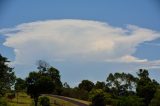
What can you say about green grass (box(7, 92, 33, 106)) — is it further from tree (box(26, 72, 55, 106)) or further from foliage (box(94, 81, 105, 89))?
foliage (box(94, 81, 105, 89))

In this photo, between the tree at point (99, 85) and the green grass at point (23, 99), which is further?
the tree at point (99, 85)

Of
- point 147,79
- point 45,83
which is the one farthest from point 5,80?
point 147,79

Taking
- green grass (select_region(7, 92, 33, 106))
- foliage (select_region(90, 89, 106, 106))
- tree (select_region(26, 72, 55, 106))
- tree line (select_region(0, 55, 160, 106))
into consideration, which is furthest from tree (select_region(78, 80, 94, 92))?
foliage (select_region(90, 89, 106, 106))

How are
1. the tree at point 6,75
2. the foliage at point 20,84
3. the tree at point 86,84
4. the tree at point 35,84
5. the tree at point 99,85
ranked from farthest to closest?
the tree at point 86,84 < the tree at point 99,85 < the foliage at point 20,84 < the tree at point 35,84 < the tree at point 6,75

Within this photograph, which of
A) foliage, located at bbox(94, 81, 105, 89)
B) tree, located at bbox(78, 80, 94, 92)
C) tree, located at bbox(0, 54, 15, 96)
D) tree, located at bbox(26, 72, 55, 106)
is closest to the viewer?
tree, located at bbox(0, 54, 15, 96)

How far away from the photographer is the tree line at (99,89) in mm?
63875

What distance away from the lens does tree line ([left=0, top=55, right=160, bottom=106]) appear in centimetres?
6388

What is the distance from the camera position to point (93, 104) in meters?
69.4

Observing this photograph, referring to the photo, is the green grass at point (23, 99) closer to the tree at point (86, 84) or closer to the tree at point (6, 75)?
the tree at point (6, 75)

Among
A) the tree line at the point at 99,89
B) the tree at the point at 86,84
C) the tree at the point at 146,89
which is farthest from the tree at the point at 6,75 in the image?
the tree at the point at 86,84

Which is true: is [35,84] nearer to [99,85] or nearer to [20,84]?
[20,84]

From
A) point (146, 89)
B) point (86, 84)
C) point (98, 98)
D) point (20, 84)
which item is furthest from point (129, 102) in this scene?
point (86, 84)

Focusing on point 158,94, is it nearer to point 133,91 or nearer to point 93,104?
point 93,104

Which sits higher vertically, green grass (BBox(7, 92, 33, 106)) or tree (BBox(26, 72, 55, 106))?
tree (BBox(26, 72, 55, 106))
